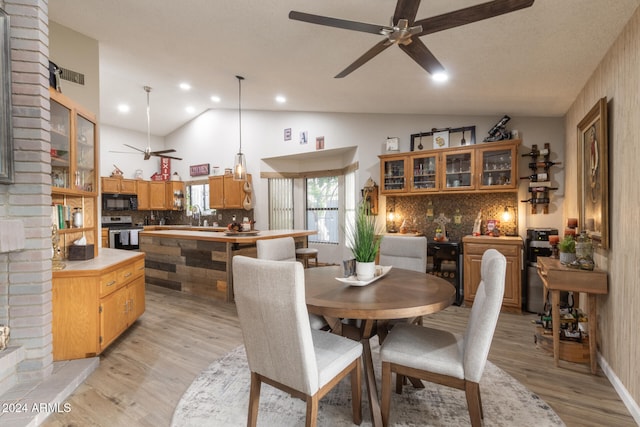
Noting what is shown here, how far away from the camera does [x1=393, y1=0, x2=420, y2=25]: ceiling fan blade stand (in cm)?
165

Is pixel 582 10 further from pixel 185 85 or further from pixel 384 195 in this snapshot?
pixel 185 85

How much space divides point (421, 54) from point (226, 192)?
18.8ft

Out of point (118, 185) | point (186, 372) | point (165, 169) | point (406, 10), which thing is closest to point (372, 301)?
point (406, 10)

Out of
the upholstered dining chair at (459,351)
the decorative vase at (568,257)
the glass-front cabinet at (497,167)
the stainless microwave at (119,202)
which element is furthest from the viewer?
the stainless microwave at (119,202)

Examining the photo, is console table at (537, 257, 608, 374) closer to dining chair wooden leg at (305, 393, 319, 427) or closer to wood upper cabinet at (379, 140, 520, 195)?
wood upper cabinet at (379, 140, 520, 195)

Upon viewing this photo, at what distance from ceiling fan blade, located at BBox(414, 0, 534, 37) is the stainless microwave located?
7.81m

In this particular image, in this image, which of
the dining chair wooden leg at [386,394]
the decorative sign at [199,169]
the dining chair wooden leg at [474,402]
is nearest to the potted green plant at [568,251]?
the dining chair wooden leg at [474,402]

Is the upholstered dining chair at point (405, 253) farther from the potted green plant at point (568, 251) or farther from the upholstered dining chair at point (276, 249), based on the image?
the potted green plant at point (568, 251)

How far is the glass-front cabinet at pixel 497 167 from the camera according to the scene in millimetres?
3928

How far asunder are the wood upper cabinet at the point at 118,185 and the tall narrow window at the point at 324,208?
14.6 feet

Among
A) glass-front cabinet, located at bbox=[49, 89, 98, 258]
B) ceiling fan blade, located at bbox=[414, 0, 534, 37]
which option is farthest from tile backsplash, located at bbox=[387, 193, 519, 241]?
glass-front cabinet, located at bbox=[49, 89, 98, 258]

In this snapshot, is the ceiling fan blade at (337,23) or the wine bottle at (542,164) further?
the wine bottle at (542,164)

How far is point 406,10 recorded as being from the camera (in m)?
1.71

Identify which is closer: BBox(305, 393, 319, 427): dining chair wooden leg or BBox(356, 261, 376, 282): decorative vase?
BBox(305, 393, 319, 427): dining chair wooden leg
